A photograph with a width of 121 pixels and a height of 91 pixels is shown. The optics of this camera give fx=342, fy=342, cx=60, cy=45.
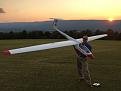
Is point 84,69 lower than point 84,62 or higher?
lower

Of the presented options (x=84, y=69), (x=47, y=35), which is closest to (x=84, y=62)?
(x=84, y=69)

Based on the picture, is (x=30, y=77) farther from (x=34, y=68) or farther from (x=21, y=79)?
(x=34, y=68)

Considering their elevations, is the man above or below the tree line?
above

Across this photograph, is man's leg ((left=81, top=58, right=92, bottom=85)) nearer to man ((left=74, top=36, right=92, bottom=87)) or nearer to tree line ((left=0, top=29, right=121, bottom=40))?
man ((left=74, top=36, right=92, bottom=87))

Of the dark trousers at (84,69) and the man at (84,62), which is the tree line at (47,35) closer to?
the dark trousers at (84,69)

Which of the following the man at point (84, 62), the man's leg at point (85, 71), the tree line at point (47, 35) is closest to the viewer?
the man at point (84, 62)

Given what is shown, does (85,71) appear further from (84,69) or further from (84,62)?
(84,62)

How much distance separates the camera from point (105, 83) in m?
13.2

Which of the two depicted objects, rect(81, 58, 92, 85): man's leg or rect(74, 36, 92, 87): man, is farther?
rect(81, 58, 92, 85): man's leg

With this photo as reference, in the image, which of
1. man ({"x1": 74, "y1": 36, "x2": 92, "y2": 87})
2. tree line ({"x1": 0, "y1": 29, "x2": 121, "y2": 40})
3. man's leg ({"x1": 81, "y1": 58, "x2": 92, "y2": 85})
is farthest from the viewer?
tree line ({"x1": 0, "y1": 29, "x2": 121, "y2": 40})

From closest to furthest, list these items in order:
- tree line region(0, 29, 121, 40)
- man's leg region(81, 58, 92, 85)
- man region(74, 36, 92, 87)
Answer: man region(74, 36, 92, 87), man's leg region(81, 58, 92, 85), tree line region(0, 29, 121, 40)

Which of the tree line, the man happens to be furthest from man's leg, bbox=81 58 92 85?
the tree line

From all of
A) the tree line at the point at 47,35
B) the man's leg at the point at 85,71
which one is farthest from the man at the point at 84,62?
the tree line at the point at 47,35

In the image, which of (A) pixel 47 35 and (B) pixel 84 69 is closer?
(B) pixel 84 69
